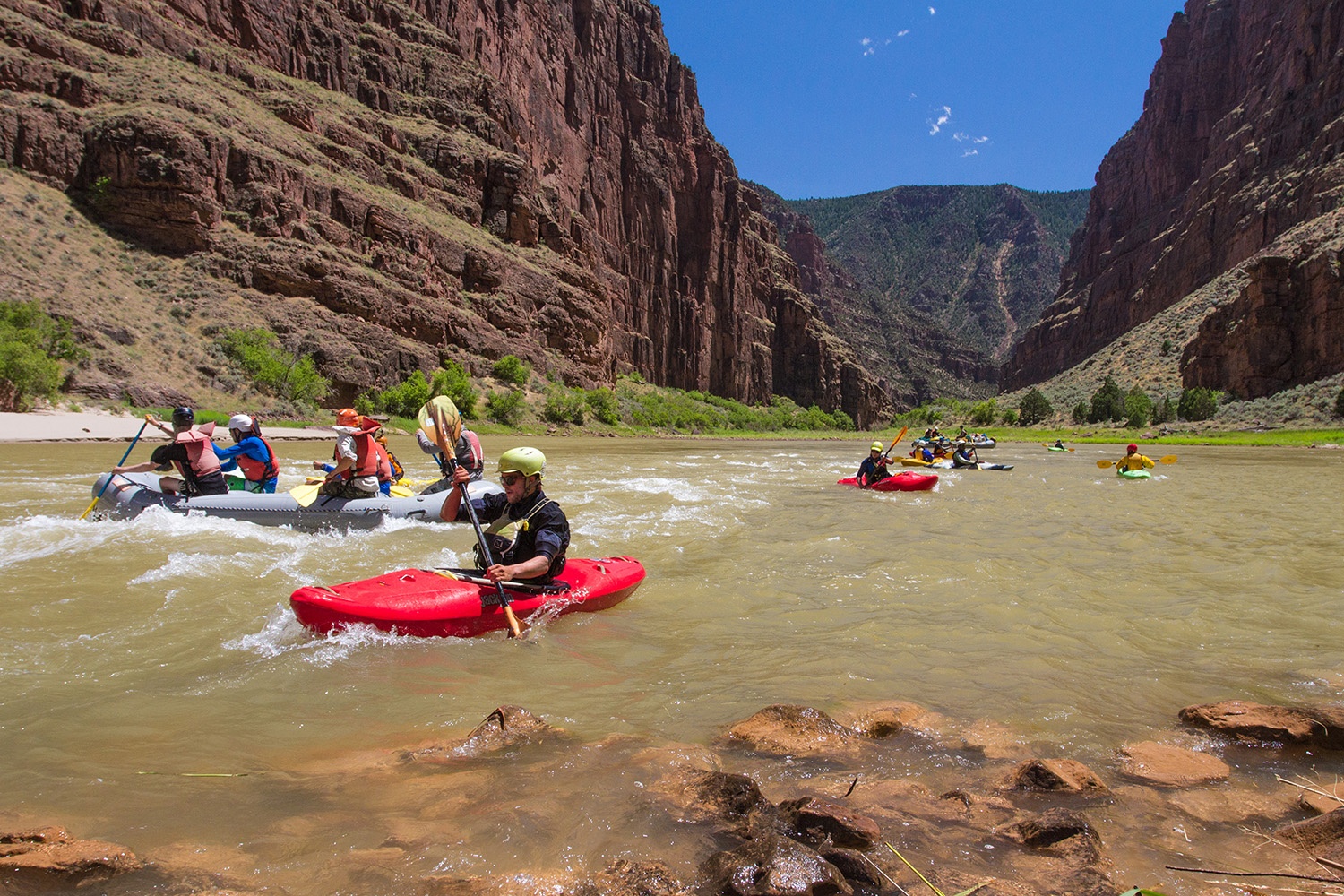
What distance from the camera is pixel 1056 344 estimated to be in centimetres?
13412

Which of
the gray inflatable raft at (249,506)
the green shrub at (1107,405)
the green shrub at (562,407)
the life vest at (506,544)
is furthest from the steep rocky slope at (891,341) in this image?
the life vest at (506,544)

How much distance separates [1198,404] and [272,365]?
68103mm

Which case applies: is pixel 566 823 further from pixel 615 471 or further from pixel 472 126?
pixel 472 126

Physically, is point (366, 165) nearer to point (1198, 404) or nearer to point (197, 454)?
point (197, 454)

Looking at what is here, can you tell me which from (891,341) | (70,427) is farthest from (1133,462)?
(891,341)

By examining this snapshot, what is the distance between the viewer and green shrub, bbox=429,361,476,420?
139 ft

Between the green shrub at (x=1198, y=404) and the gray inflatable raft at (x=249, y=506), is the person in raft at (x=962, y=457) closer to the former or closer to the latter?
the gray inflatable raft at (x=249, y=506)

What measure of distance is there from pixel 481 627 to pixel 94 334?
111 feet

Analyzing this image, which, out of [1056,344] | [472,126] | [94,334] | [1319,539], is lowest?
[1319,539]

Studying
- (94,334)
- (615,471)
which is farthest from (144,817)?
(94,334)

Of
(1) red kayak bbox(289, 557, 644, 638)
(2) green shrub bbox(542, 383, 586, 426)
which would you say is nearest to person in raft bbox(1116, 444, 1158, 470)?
(1) red kayak bbox(289, 557, 644, 638)

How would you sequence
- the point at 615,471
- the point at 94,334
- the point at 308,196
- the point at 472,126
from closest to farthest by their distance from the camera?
1. the point at 615,471
2. the point at 94,334
3. the point at 308,196
4. the point at 472,126

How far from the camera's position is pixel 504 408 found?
44969mm

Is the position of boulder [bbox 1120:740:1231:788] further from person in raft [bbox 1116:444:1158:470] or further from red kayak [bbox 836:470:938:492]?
person in raft [bbox 1116:444:1158:470]
